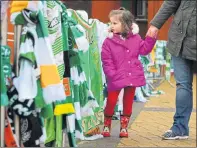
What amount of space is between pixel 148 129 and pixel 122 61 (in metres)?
1.09

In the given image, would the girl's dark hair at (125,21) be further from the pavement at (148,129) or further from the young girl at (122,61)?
the pavement at (148,129)

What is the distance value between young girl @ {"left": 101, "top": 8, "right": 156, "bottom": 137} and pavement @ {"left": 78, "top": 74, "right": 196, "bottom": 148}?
243mm

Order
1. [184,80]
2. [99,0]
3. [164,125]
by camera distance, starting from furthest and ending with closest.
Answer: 1. [99,0]
2. [164,125]
3. [184,80]

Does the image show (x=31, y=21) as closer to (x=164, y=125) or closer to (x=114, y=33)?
(x=114, y=33)

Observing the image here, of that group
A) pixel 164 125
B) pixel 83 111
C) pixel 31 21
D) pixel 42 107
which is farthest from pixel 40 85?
pixel 164 125

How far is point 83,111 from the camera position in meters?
4.60

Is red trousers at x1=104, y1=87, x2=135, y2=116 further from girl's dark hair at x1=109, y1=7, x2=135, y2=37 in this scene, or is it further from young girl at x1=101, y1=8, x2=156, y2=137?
girl's dark hair at x1=109, y1=7, x2=135, y2=37

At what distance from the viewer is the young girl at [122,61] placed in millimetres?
5883

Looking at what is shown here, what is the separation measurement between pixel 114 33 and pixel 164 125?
5.13ft

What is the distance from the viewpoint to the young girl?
5883 mm

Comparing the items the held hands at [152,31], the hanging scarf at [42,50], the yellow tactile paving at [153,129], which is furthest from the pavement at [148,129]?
the hanging scarf at [42,50]

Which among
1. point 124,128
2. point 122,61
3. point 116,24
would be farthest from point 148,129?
point 116,24

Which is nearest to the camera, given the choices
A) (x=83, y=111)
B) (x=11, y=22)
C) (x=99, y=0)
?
(x=11, y=22)

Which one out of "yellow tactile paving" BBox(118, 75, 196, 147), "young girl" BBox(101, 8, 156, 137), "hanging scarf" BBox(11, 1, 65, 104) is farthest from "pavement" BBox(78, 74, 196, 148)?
"hanging scarf" BBox(11, 1, 65, 104)
